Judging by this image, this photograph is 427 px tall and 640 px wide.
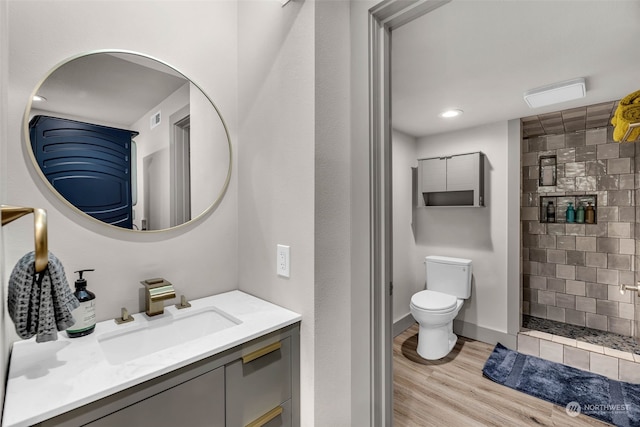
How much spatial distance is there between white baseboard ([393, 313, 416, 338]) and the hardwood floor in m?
0.43

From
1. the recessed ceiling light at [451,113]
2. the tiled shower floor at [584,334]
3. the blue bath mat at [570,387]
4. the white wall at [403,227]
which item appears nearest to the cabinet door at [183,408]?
the blue bath mat at [570,387]

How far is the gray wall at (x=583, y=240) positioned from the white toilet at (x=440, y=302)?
3.19 feet

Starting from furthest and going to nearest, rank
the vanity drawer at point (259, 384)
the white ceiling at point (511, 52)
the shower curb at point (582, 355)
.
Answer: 1. the shower curb at point (582, 355)
2. the white ceiling at point (511, 52)
3. the vanity drawer at point (259, 384)

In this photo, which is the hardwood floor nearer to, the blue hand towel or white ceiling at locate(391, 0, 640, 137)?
the blue hand towel

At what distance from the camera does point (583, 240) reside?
2.98 meters

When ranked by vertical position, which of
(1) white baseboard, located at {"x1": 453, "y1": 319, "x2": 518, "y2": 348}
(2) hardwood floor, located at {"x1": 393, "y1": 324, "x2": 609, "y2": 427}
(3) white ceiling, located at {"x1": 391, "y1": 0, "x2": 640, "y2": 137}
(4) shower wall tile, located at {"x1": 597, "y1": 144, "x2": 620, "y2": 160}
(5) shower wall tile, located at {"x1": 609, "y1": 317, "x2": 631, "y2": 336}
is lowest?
(2) hardwood floor, located at {"x1": 393, "y1": 324, "x2": 609, "y2": 427}

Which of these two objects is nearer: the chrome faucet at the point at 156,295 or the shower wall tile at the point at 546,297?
the chrome faucet at the point at 156,295

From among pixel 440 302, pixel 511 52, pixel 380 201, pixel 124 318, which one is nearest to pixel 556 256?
pixel 440 302

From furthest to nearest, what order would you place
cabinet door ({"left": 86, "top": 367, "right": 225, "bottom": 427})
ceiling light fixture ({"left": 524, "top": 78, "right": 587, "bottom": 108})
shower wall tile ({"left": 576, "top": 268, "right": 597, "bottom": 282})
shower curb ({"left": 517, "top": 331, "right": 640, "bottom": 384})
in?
shower wall tile ({"left": 576, "top": 268, "right": 597, "bottom": 282}) < shower curb ({"left": 517, "top": 331, "right": 640, "bottom": 384}) < ceiling light fixture ({"left": 524, "top": 78, "right": 587, "bottom": 108}) < cabinet door ({"left": 86, "top": 367, "right": 225, "bottom": 427})

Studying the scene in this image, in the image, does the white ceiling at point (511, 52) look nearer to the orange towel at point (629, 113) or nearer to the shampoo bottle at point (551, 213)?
the orange towel at point (629, 113)

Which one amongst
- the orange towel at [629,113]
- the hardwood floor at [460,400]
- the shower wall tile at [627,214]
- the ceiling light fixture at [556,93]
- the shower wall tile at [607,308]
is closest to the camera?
the orange towel at [629,113]

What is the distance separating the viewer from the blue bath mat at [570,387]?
6.32 feet

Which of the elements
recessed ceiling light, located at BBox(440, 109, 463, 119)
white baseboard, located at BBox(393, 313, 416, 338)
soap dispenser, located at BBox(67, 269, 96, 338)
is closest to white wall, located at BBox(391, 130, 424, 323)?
white baseboard, located at BBox(393, 313, 416, 338)

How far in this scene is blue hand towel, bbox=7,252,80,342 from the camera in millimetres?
687
